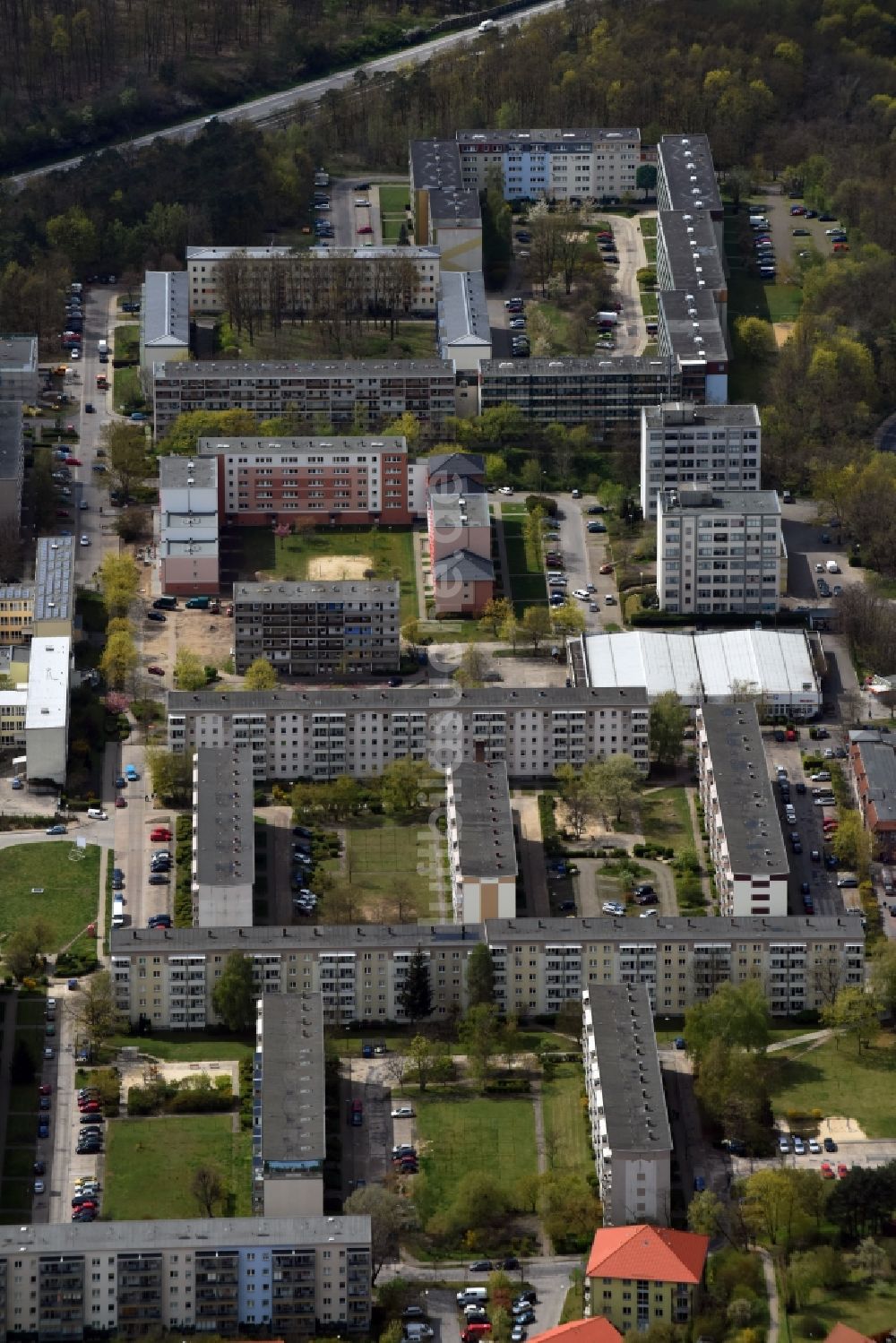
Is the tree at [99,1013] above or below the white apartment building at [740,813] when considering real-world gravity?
below

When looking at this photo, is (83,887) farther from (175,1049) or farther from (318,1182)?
(318,1182)

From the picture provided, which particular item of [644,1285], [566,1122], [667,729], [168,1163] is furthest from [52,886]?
[644,1285]

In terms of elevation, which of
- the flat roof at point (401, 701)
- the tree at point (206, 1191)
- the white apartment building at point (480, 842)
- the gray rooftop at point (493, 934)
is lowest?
the tree at point (206, 1191)

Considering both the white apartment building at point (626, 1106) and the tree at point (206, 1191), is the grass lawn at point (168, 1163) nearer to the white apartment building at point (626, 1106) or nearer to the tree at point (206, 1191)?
the tree at point (206, 1191)

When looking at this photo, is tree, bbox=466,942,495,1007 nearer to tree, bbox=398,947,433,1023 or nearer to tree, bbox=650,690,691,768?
tree, bbox=398,947,433,1023

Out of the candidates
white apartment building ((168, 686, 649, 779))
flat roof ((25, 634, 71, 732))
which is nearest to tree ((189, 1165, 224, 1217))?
white apartment building ((168, 686, 649, 779))

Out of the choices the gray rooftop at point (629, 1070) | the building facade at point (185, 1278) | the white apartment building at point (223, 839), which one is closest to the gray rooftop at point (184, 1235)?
the building facade at point (185, 1278)

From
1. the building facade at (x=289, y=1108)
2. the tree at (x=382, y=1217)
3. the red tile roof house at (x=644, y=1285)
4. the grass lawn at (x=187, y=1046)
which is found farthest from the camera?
the grass lawn at (x=187, y=1046)
